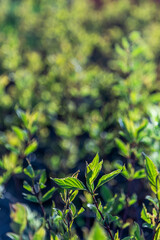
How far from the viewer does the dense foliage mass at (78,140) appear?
74cm

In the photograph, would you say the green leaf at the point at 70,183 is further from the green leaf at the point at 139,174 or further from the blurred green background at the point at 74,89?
the blurred green background at the point at 74,89

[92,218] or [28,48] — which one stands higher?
[28,48]

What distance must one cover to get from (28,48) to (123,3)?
5.24ft

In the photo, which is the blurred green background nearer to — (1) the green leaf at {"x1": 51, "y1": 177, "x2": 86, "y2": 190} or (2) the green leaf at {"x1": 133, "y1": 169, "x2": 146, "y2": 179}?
(2) the green leaf at {"x1": 133, "y1": 169, "x2": 146, "y2": 179}

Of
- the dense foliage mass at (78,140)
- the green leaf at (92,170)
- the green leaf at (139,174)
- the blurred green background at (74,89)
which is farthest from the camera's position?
the blurred green background at (74,89)

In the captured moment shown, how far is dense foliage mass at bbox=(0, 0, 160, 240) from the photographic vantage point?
2.42 ft

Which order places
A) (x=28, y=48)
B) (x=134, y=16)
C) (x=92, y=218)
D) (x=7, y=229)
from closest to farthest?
(x=7, y=229) < (x=92, y=218) < (x=28, y=48) < (x=134, y=16)

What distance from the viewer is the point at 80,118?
1.65 m

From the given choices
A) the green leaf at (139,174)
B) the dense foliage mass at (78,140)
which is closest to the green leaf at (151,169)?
the dense foliage mass at (78,140)

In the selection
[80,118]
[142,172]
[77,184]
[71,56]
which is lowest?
[80,118]

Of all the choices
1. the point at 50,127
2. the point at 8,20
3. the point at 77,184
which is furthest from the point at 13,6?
the point at 77,184

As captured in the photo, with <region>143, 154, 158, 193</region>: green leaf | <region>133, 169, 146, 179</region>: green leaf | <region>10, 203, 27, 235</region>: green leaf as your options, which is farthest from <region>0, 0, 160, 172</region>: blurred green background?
<region>10, 203, 27, 235</region>: green leaf

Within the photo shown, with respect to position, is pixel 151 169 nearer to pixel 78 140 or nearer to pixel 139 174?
pixel 139 174

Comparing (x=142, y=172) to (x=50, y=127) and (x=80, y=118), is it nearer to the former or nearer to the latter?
(x=80, y=118)
